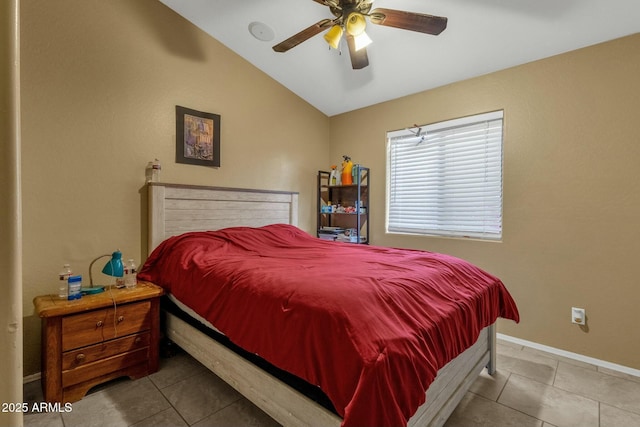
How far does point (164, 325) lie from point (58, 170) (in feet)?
4.34

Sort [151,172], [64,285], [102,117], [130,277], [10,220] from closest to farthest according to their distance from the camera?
[10,220]
[64,285]
[130,277]
[102,117]
[151,172]

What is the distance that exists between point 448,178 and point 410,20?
1679mm

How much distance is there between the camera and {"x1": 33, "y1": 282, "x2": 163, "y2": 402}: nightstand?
5.54ft

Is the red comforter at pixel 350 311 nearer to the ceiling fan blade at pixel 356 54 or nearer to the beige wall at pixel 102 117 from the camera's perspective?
the beige wall at pixel 102 117

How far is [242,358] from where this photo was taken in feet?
5.18

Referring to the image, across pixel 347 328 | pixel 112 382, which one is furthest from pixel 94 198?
pixel 347 328

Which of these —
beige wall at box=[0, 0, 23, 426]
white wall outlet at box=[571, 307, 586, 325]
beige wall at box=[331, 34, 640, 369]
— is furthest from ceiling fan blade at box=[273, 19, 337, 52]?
white wall outlet at box=[571, 307, 586, 325]

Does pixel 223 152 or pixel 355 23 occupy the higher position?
pixel 355 23

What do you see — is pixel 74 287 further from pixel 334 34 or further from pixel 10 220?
pixel 334 34

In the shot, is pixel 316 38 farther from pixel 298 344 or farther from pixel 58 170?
pixel 298 344

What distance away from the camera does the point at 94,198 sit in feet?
7.27

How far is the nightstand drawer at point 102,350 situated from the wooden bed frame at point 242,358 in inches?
9.5

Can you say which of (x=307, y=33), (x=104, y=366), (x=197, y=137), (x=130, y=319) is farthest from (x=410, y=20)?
(x=104, y=366)

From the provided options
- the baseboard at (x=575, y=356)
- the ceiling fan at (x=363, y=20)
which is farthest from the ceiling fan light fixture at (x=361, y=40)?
the baseboard at (x=575, y=356)
